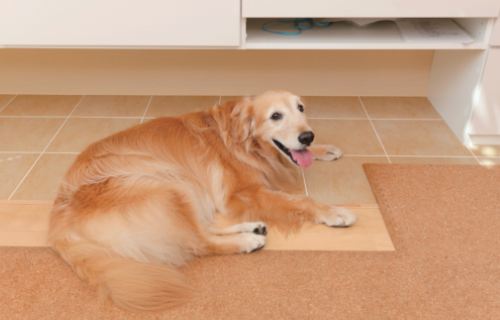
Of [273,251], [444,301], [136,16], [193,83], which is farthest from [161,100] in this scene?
[444,301]

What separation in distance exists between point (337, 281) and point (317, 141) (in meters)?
1.09

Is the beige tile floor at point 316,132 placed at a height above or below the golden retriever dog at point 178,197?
below

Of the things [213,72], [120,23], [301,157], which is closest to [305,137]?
[301,157]

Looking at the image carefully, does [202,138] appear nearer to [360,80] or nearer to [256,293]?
[256,293]

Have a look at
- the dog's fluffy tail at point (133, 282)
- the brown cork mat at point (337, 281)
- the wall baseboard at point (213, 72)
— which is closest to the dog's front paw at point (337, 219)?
the brown cork mat at point (337, 281)

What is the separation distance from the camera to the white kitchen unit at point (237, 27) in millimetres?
1959

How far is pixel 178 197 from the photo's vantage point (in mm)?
1597

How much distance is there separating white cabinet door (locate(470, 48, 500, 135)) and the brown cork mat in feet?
2.01

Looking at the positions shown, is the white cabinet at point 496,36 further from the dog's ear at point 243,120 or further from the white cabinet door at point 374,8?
the dog's ear at point 243,120

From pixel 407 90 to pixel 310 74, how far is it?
2.26 feet

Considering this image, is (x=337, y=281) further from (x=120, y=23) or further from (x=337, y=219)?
(x=120, y=23)

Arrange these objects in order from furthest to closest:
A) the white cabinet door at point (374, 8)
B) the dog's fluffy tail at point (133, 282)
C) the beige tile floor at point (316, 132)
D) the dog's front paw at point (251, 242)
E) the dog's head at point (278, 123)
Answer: the beige tile floor at point (316, 132), the white cabinet door at point (374, 8), the dog's head at point (278, 123), the dog's front paw at point (251, 242), the dog's fluffy tail at point (133, 282)

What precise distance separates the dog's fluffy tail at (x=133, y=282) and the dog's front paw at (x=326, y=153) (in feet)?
3.63

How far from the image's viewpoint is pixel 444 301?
4.58 ft
